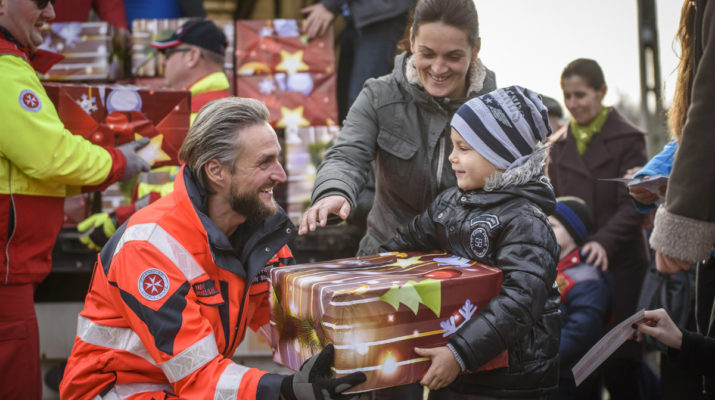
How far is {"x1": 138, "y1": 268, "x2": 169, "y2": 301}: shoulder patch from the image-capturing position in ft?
6.12

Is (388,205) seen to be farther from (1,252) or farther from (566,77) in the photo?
(566,77)

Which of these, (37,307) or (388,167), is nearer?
(388,167)

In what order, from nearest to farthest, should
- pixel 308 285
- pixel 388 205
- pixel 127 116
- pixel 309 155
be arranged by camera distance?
pixel 308 285 < pixel 388 205 < pixel 127 116 < pixel 309 155

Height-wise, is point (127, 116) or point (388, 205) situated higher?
point (127, 116)

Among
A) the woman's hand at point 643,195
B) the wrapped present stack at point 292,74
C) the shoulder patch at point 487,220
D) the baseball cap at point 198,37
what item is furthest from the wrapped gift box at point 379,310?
the wrapped present stack at point 292,74

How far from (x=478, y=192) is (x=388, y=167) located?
601 millimetres

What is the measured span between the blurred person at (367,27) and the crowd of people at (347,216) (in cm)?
136

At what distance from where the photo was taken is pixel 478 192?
2117mm

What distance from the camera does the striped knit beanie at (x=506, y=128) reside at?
82.5 inches

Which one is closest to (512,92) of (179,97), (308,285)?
(308,285)

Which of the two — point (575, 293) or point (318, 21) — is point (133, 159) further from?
point (575, 293)

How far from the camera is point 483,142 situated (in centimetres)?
212

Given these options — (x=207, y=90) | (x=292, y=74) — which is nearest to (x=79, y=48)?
(x=207, y=90)

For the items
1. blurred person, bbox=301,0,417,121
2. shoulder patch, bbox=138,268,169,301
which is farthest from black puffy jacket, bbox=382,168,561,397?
blurred person, bbox=301,0,417,121
